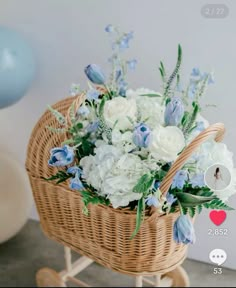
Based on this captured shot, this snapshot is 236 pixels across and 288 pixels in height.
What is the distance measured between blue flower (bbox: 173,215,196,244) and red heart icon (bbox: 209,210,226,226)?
17 cm

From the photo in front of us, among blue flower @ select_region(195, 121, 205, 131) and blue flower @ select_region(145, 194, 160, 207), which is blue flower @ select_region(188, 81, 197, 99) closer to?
blue flower @ select_region(195, 121, 205, 131)

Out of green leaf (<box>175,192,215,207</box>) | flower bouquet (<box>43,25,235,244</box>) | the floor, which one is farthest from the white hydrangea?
the floor

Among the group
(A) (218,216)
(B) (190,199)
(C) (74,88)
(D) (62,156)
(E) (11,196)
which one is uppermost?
(C) (74,88)

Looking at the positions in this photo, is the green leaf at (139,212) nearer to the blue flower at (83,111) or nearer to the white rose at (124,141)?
the white rose at (124,141)

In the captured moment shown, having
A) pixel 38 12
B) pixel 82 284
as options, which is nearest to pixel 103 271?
pixel 82 284

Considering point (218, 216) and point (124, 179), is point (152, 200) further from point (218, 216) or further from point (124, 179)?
point (218, 216)

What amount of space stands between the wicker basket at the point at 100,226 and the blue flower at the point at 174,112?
88mm

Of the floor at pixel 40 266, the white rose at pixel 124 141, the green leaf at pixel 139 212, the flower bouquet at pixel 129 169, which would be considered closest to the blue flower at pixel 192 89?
the flower bouquet at pixel 129 169

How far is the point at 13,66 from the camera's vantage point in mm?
1560

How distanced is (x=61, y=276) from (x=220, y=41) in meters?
0.83

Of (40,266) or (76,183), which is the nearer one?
(76,183)

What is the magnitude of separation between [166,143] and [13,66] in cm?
64

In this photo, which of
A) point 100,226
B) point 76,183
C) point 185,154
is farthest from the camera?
point 100,226

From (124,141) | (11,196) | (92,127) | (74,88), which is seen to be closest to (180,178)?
(124,141)
